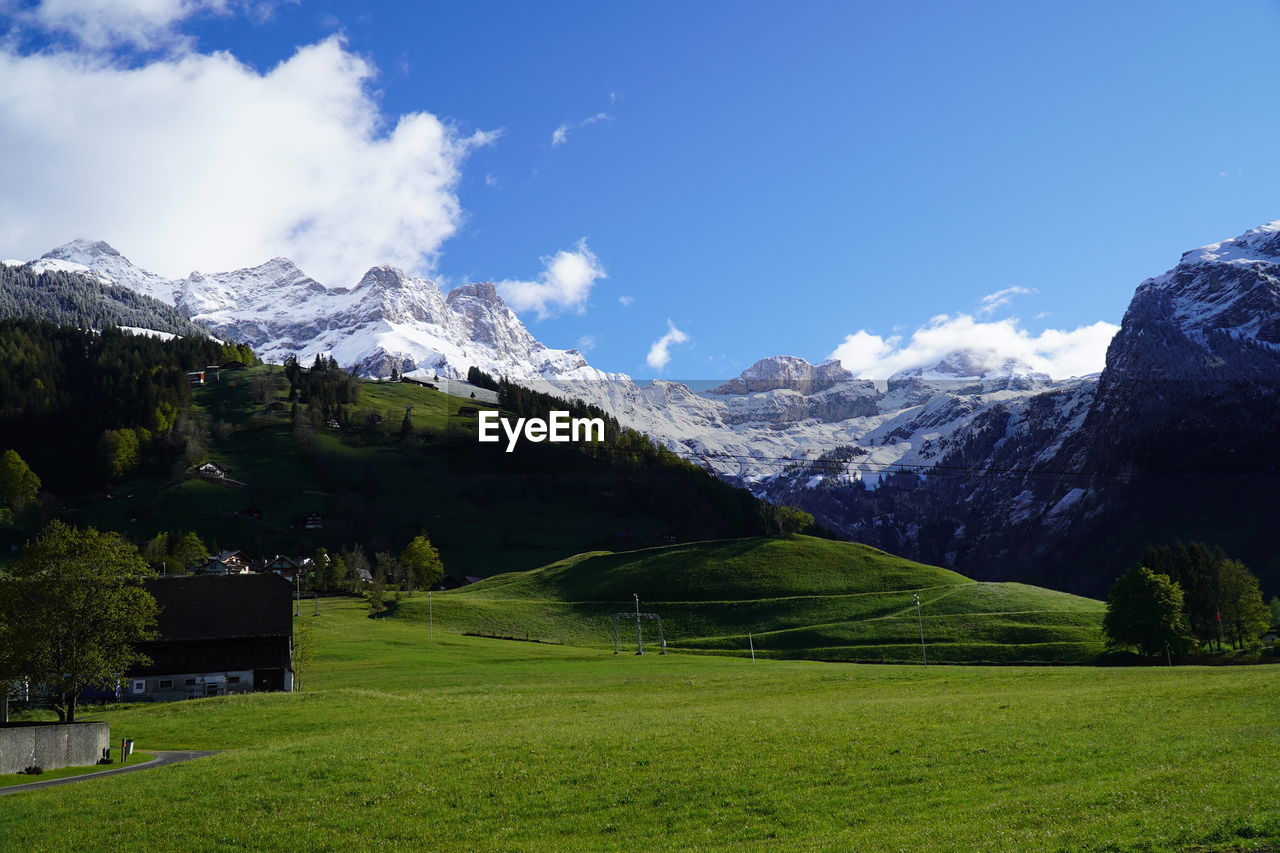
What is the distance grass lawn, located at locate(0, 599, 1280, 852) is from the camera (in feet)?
74.6

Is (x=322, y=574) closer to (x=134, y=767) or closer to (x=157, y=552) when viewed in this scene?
(x=157, y=552)

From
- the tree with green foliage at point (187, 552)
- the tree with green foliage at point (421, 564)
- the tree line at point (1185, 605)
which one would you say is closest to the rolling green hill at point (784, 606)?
the tree line at point (1185, 605)

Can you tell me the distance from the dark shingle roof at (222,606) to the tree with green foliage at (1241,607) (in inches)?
4881

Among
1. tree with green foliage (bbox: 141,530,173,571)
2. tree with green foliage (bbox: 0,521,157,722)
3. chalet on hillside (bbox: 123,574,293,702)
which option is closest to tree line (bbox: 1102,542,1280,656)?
chalet on hillside (bbox: 123,574,293,702)

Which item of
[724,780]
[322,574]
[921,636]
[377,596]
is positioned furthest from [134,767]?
[322,574]

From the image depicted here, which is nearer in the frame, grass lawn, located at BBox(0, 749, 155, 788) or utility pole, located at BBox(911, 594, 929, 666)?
grass lawn, located at BBox(0, 749, 155, 788)

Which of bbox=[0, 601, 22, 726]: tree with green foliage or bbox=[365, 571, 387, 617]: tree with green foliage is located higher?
bbox=[0, 601, 22, 726]: tree with green foliage

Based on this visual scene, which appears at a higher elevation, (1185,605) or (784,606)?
(1185,605)

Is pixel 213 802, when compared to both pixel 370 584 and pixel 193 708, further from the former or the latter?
pixel 370 584

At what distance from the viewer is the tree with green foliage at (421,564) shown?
18788cm

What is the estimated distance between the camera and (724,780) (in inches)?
1160

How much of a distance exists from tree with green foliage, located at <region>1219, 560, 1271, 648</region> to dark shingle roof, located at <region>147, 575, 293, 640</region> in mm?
123966

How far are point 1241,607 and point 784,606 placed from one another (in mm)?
64419

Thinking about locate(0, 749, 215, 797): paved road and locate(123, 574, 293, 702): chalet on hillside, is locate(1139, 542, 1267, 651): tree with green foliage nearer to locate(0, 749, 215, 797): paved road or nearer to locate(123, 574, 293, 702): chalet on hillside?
locate(123, 574, 293, 702): chalet on hillside
